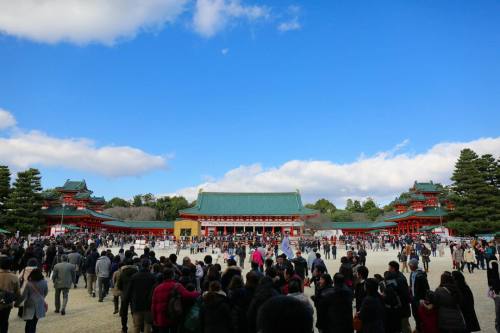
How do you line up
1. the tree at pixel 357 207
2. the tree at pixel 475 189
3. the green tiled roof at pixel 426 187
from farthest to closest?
the tree at pixel 357 207 < the green tiled roof at pixel 426 187 < the tree at pixel 475 189

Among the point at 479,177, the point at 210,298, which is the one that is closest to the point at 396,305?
the point at 210,298

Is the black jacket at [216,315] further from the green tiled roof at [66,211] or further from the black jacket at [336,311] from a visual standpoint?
the green tiled roof at [66,211]

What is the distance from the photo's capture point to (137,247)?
112 ft

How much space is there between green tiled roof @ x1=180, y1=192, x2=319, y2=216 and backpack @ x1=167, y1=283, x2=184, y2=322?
177 ft

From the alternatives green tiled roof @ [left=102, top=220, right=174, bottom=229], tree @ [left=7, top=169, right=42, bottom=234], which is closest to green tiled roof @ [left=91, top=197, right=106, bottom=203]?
green tiled roof @ [left=102, top=220, right=174, bottom=229]

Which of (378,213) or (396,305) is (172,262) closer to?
(396,305)

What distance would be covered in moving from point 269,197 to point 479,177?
3450cm

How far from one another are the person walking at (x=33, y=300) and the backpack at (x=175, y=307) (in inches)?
116

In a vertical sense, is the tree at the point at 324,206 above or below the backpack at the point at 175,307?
above

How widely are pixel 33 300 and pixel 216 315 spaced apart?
14.6 ft

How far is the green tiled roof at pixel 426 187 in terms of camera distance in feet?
190

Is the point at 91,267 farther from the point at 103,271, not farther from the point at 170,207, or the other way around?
the point at 170,207

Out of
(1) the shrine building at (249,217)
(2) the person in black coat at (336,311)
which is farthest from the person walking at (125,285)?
(1) the shrine building at (249,217)

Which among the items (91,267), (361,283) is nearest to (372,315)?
Answer: (361,283)
